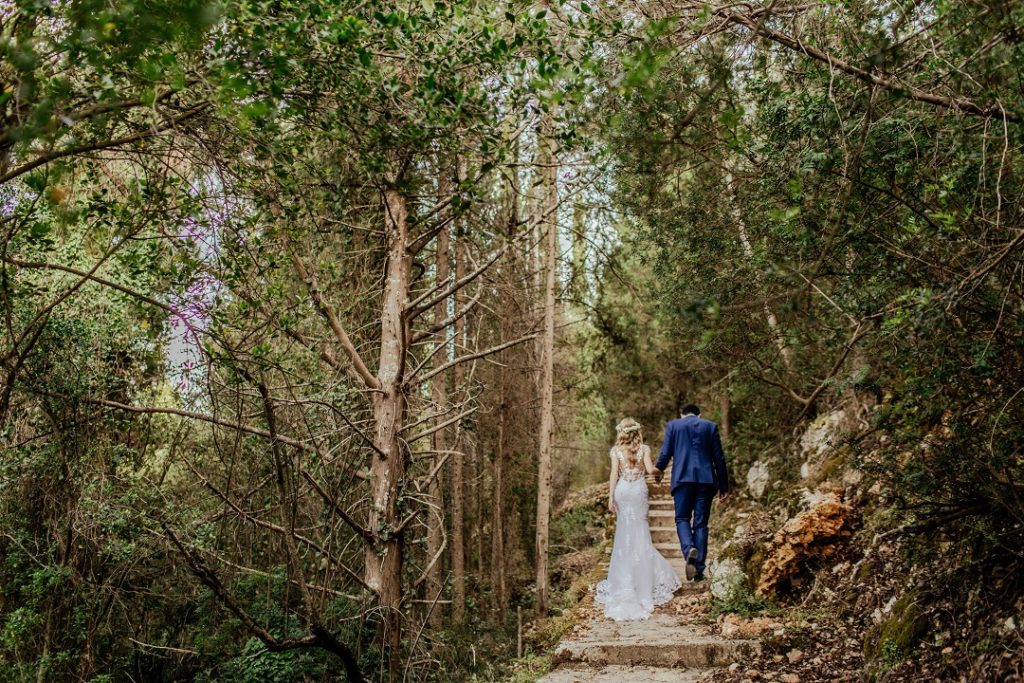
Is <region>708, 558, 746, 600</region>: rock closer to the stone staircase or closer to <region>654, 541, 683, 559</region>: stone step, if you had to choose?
the stone staircase

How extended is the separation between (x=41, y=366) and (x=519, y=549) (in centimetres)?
1207

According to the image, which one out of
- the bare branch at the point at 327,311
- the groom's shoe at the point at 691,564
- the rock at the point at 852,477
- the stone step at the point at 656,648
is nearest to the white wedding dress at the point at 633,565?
the groom's shoe at the point at 691,564

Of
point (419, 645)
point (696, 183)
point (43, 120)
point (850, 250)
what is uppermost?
point (696, 183)

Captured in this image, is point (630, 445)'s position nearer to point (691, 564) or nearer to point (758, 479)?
point (691, 564)

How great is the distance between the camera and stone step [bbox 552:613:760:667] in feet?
18.6

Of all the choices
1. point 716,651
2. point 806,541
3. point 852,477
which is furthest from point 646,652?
point 852,477

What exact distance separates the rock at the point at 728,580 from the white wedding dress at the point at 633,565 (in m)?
0.85

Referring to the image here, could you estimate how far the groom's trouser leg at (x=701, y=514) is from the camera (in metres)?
8.00

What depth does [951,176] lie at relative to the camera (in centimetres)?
373

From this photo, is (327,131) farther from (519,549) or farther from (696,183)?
(519,549)

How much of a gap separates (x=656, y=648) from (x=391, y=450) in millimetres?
3038

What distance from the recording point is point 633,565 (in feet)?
27.7

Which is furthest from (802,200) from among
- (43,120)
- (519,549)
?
(519,549)

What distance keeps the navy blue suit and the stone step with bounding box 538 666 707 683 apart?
262cm
